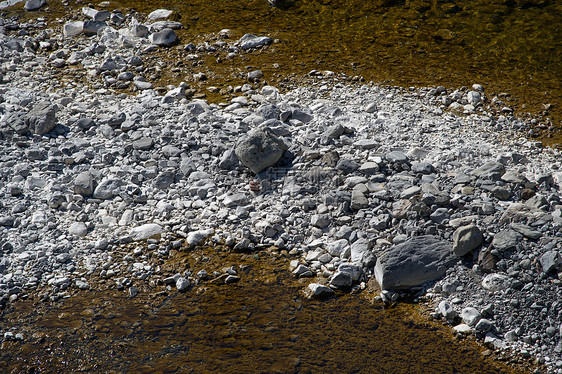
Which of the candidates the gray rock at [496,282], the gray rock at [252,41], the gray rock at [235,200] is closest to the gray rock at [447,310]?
the gray rock at [496,282]

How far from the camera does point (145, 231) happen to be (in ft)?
23.1

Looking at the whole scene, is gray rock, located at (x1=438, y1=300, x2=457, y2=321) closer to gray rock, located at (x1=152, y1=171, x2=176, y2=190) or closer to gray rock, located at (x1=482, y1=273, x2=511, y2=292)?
gray rock, located at (x1=482, y1=273, x2=511, y2=292)

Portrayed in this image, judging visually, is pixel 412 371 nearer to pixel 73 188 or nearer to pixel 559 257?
pixel 559 257

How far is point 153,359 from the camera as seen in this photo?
5.44 metres

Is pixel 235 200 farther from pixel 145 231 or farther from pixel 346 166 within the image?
pixel 346 166

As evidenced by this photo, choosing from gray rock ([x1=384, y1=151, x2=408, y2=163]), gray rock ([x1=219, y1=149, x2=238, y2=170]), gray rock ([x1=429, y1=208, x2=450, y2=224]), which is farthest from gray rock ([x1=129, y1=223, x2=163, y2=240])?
gray rock ([x1=429, y1=208, x2=450, y2=224])

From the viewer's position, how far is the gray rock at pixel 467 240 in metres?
6.11

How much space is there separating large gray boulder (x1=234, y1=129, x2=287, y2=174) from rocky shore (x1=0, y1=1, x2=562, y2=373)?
Answer: 0.02 meters

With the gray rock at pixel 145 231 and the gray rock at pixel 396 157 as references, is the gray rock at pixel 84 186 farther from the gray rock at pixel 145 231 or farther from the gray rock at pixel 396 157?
the gray rock at pixel 396 157

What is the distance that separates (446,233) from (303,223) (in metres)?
1.89

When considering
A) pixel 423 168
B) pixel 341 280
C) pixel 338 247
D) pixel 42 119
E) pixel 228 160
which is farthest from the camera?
pixel 42 119

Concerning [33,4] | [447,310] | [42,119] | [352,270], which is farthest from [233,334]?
[33,4]

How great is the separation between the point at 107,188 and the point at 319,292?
3660 mm

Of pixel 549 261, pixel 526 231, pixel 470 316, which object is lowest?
pixel 470 316
